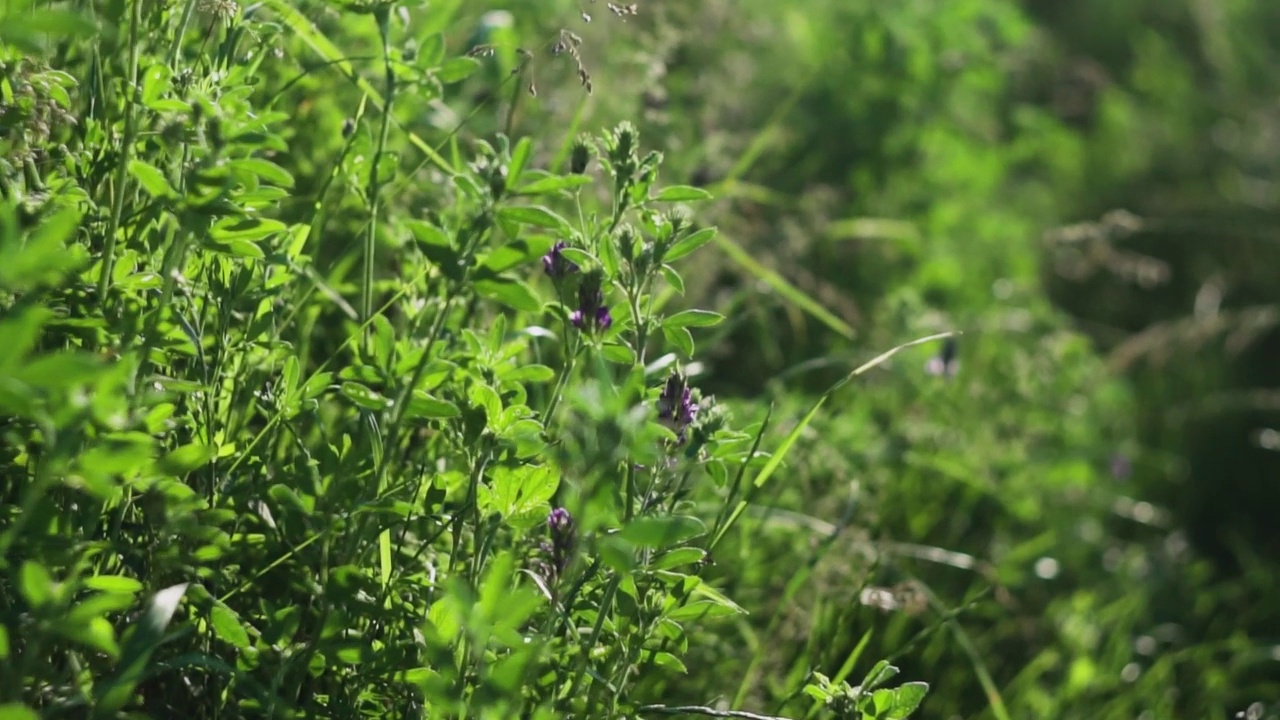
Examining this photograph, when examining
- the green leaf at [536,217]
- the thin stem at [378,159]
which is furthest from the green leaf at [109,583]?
the green leaf at [536,217]

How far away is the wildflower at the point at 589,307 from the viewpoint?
56.2 inches

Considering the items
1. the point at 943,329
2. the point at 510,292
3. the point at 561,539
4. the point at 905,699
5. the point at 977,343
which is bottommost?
→ the point at 977,343

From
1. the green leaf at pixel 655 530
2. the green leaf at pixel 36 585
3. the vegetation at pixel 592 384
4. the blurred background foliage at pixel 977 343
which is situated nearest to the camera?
the green leaf at pixel 36 585

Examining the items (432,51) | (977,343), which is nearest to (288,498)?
(432,51)

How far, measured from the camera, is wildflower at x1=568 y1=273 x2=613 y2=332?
1429 mm

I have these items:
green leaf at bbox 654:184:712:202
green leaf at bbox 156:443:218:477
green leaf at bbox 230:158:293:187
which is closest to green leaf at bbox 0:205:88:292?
green leaf at bbox 156:443:218:477

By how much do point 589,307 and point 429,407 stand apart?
0.72 ft

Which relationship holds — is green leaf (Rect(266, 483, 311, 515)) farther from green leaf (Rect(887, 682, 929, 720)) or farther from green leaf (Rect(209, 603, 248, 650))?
green leaf (Rect(887, 682, 929, 720))

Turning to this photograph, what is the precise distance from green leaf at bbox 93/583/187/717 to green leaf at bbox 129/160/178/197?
407 mm

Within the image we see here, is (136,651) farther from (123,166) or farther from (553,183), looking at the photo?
(553,183)

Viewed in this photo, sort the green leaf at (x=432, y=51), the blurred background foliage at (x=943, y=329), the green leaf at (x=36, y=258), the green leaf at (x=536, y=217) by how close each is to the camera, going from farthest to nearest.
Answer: the blurred background foliage at (x=943, y=329)
the green leaf at (x=432, y=51)
the green leaf at (x=536, y=217)
the green leaf at (x=36, y=258)

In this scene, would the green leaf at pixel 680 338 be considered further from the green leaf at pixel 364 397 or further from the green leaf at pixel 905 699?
the green leaf at pixel 905 699

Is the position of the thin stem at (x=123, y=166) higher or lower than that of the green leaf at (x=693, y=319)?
higher

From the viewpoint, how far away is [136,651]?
1149mm
